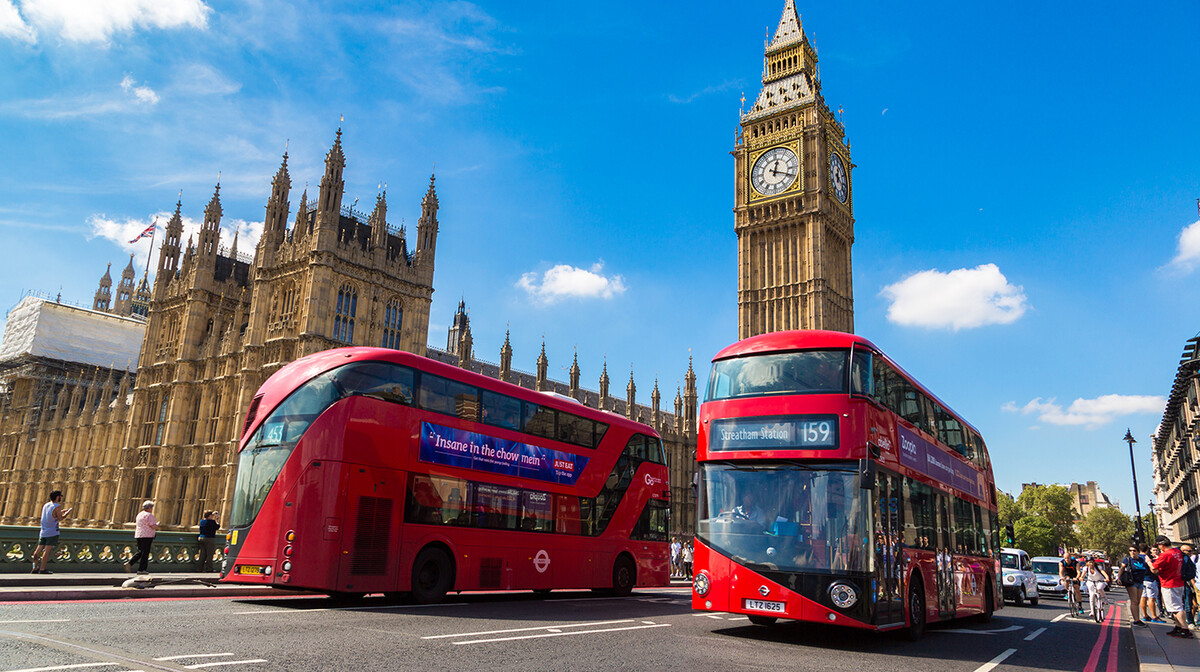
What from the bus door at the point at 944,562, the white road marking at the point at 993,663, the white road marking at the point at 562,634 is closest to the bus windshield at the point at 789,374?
the white road marking at the point at 562,634

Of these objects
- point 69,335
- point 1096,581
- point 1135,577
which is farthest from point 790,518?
point 69,335

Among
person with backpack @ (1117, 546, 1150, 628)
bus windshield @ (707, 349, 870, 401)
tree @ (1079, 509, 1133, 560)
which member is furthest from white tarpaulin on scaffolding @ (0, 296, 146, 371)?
tree @ (1079, 509, 1133, 560)

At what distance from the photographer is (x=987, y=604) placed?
16172mm

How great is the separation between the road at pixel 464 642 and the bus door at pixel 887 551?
0.57 meters

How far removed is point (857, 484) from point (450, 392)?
7706 mm

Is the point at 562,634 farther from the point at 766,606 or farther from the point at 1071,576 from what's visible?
the point at 1071,576

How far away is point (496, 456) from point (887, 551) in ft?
25.0

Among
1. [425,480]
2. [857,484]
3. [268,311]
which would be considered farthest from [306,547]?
[268,311]

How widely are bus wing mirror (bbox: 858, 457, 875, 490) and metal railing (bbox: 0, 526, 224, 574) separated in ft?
54.2

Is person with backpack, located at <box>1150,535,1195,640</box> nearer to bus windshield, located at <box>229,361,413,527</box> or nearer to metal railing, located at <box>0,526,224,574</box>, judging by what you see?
bus windshield, located at <box>229,361,413,527</box>

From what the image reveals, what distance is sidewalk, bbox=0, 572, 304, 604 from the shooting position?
11.6 m

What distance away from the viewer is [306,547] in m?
11.7

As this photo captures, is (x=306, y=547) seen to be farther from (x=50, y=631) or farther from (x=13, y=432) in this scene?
(x=13, y=432)

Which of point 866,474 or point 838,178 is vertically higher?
point 838,178
